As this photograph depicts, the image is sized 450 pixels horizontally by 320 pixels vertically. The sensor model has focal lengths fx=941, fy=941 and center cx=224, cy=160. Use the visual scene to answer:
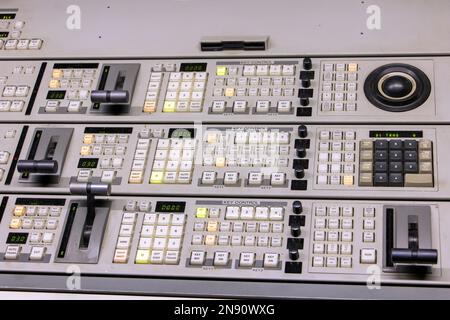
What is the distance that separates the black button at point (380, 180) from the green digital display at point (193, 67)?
77 cm

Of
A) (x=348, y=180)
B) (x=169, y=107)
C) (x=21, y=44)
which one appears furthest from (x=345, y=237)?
(x=21, y=44)

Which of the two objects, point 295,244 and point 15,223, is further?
point 15,223

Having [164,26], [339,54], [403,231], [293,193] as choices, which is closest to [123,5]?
[164,26]

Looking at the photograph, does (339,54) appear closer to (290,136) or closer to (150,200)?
(290,136)

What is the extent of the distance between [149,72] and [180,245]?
749mm

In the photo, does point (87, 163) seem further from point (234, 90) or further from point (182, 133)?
point (234, 90)

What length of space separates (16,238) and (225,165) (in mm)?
704

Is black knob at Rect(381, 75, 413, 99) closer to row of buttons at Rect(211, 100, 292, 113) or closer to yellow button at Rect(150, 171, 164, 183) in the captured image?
row of buttons at Rect(211, 100, 292, 113)

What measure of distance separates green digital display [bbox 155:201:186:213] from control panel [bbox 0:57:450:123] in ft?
1.11

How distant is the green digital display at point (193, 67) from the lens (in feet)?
10.9

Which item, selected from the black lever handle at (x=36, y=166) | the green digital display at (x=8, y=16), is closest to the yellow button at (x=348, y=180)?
the black lever handle at (x=36, y=166)

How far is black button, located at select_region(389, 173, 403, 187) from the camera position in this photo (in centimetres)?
289

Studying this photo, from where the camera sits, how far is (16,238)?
298 cm

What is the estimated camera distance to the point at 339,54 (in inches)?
129
